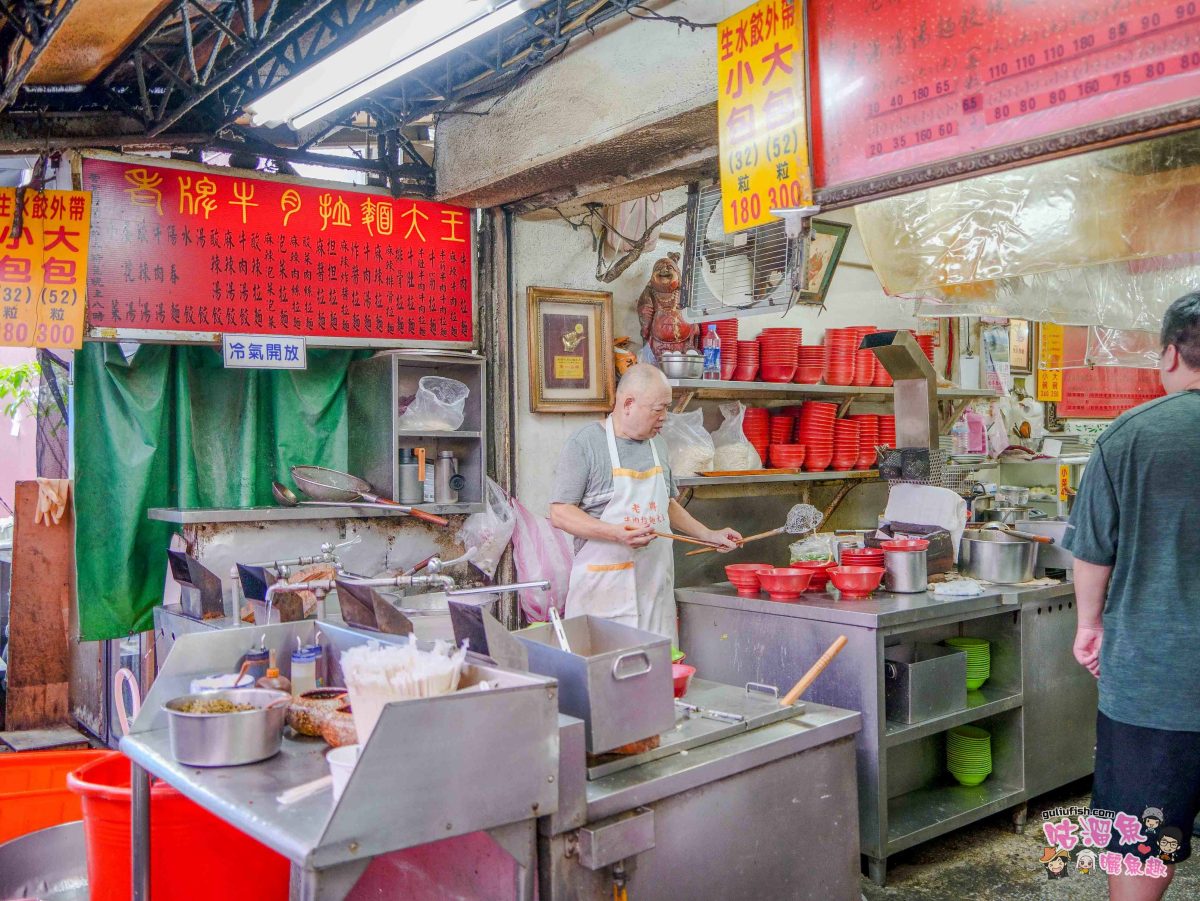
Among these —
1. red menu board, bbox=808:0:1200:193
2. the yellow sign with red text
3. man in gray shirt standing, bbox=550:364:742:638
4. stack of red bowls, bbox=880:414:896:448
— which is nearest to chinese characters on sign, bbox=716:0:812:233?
red menu board, bbox=808:0:1200:193

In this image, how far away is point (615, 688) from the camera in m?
2.24

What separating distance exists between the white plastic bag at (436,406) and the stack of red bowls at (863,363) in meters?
2.58

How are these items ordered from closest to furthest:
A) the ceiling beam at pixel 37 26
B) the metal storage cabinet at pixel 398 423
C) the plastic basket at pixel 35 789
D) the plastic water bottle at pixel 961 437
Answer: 1. the ceiling beam at pixel 37 26
2. the plastic basket at pixel 35 789
3. the metal storage cabinet at pixel 398 423
4. the plastic water bottle at pixel 961 437

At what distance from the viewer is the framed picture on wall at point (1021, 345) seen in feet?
26.3

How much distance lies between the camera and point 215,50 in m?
3.84

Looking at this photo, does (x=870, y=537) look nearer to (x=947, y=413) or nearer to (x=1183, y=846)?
(x=1183, y=846)

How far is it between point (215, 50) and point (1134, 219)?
3471mm

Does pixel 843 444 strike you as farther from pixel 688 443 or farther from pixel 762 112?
pixel 762 112

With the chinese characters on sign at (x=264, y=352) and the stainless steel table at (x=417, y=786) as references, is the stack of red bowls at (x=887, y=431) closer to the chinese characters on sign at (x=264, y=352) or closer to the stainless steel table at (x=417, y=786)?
the chinese characters on sign at (x=264, y=352)

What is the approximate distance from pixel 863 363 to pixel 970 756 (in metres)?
2.74

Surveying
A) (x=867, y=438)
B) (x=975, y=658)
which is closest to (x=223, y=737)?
(x=975, y=658)

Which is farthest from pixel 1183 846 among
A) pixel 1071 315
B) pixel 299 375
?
pixel 299 375

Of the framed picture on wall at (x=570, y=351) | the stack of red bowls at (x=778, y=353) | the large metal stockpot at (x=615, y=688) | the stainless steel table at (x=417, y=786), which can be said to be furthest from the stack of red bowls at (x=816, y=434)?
the stainless steel table at (x=417, y=786)

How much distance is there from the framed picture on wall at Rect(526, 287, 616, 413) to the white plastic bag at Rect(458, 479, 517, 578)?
51 centimetres
